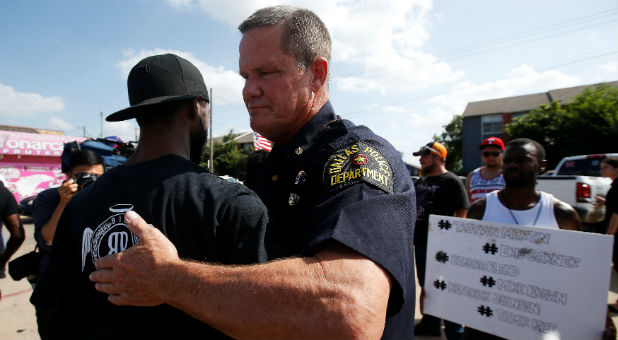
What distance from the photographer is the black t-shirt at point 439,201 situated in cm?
422

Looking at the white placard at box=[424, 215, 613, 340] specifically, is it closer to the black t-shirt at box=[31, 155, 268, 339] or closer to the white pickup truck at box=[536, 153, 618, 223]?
the black t-shirt at box=[31, 155, 268, 339]

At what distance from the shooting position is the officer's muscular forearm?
900mm

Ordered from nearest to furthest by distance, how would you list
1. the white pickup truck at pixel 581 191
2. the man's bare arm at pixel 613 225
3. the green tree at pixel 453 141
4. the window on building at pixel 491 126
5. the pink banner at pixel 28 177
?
1. the man's bare arm at pixel 613 225
2. the white pickup truck at pixel 581 191
3. the pink banner at pixel 28 177
4. the window on building at pixel 491 126
5. the green tree at pixel 453 141

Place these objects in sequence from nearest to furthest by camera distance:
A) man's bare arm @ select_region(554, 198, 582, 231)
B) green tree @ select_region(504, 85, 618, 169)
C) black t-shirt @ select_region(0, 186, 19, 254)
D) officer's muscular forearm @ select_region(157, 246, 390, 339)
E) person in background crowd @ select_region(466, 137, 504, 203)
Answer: officer's muscular forearm @ select_region(157, 246, 390, 339) < man's bare arm @ select_region(554, 198, 582, 231) < black t-shirt @ select_region(0, 186, 19, 254) < person in background crowd @ select_region(466, 137, 504, 203) < green tree @ select_region(504, 85, 618, 169)

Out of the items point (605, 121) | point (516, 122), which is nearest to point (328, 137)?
point (605, 121)

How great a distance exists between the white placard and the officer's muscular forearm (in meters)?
1.86

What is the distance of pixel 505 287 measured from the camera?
8.16 ft

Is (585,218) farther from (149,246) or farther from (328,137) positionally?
(149,246)

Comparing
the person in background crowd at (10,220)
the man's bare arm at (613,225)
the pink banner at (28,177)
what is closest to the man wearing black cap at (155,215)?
the person in background crowd at (10,220)

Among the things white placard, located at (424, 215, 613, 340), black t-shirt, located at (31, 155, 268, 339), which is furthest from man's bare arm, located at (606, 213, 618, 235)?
black t-shirt, located at (31, 155, 268, 339)

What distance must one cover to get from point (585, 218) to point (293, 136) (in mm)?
7836

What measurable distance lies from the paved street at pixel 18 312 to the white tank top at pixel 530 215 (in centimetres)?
196

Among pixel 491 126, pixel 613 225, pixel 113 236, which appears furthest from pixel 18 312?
pixel 491 126

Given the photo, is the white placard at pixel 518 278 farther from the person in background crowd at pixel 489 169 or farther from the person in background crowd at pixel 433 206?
the person in background crowd at pixel 489 169
